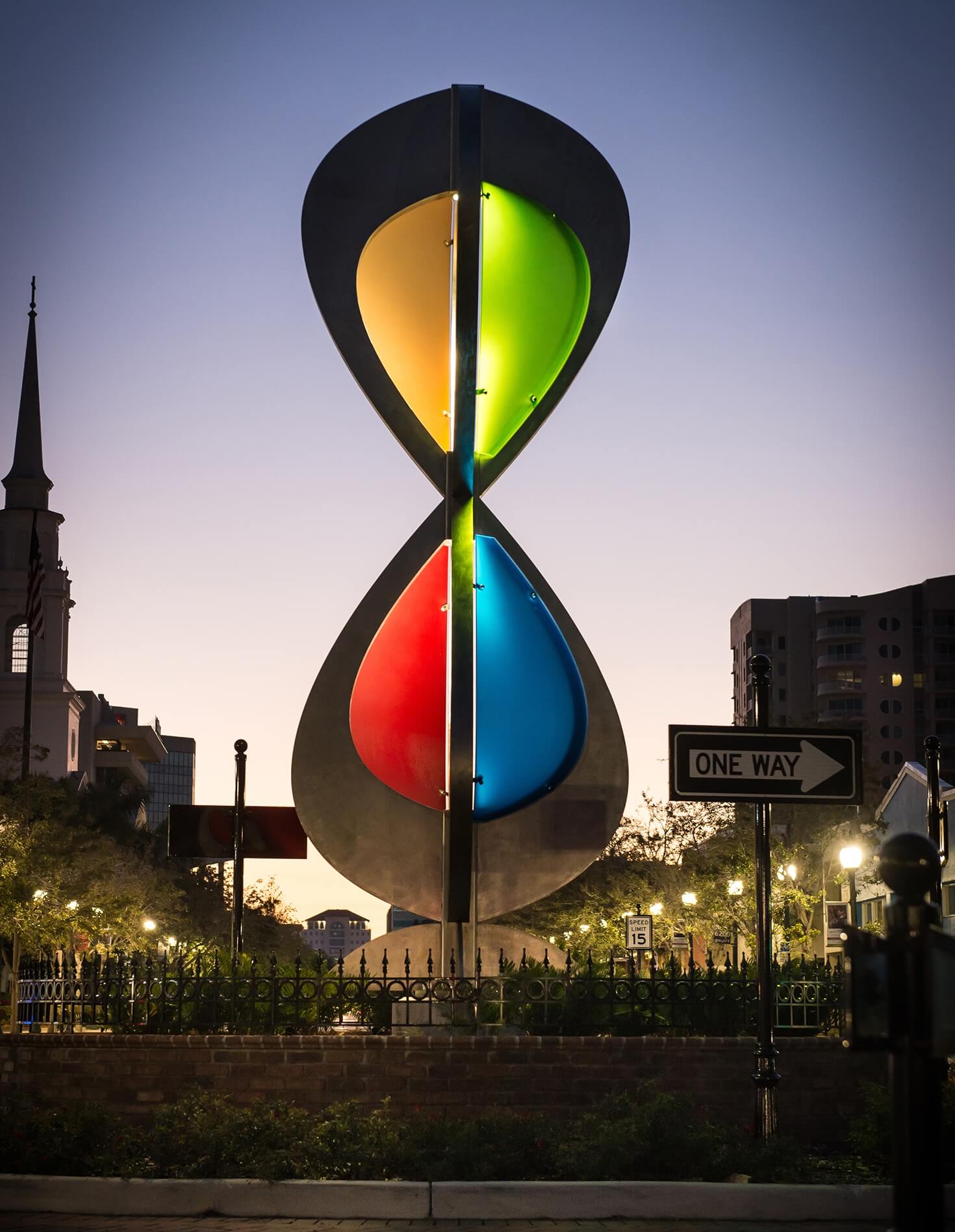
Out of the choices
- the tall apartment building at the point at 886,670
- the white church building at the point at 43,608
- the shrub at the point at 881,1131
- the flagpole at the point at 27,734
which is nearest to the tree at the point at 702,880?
the flagpole at the point at 27,734

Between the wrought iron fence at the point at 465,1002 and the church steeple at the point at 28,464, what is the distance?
67612 millimetres

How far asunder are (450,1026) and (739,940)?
155ft

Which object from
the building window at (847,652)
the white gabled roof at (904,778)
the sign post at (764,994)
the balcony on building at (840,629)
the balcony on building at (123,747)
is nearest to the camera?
the sign post at (764,994)

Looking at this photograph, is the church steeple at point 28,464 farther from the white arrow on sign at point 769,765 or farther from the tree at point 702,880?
the white arrow on sign at point 769,765

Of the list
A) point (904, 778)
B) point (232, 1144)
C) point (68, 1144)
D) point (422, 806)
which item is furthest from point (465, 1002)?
point (904, 778)

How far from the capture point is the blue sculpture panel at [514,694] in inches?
670

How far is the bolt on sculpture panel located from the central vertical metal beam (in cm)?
2

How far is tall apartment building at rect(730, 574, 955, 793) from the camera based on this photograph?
111 meters

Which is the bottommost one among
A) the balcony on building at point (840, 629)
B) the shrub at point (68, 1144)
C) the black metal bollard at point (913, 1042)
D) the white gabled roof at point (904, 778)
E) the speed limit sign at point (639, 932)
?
the shrub at point (68, 1144)

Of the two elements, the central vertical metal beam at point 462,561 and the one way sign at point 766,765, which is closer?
the one way sign at point 766,765

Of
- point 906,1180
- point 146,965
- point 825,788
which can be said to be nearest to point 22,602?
point 146,965

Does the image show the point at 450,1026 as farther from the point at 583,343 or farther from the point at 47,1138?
the point at 583,343

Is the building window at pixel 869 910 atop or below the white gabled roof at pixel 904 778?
below

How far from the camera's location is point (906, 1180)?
4.52m
